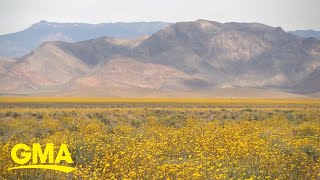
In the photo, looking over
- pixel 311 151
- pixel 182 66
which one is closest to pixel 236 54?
pixel 182 66

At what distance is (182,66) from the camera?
168 meters

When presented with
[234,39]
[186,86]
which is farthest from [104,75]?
[234,39]

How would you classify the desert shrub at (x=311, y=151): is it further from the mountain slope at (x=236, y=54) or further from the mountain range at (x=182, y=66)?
the mountain slope at (x=236, y=54)

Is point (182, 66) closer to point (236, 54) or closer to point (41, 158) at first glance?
point (236, 54)

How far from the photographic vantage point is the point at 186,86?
150m

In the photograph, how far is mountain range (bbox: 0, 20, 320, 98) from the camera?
468 feet

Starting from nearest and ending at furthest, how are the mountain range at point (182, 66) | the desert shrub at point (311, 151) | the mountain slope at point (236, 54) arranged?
the desert shrub at point (311, 151) < the mountain range at point (182, 66) < the mountain slope at point (236, 54)

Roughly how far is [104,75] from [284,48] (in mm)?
77198

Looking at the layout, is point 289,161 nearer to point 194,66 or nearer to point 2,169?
point 2,169

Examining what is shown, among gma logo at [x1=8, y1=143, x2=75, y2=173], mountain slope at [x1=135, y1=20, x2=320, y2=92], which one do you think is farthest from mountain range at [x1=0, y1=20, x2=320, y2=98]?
gma logo at [x1=8, y1=143, x2=75, y2=173]

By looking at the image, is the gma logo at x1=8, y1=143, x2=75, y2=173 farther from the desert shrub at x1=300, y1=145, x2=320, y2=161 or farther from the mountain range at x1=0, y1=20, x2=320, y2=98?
the mountain range at x1=0, y1=20, x2=320, y2=98

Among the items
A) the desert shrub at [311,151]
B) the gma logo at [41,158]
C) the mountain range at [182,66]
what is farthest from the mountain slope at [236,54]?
the gma logo at [41,158]

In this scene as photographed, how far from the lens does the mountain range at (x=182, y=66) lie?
142750 millimetres

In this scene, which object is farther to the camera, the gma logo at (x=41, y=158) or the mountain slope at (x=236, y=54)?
the mountain slope at (x=236, y=54)
